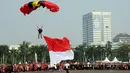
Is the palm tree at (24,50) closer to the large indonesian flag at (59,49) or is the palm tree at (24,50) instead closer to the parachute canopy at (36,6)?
the large indonesian flag at (59,49)

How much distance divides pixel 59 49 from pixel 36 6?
5.02 meters

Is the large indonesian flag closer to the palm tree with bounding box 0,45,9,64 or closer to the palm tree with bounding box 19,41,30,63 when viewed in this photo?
the palm tree with bounding box 19,41,30,63

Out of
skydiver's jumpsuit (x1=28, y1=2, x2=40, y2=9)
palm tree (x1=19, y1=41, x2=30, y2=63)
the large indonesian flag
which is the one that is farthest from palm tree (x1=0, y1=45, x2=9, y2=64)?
skydiver's jumpsuit (x1=28, y1=2, x2=40, y2=9)

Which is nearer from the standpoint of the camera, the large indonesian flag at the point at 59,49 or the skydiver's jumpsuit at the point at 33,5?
the skydiver's jumpsuit at the point at 33,5

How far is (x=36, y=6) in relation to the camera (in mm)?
25781

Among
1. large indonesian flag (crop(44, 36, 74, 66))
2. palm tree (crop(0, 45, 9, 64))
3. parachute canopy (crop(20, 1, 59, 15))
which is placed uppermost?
palm tree (crop(0, 45, 9, 64))

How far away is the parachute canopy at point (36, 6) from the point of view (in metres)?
25.5

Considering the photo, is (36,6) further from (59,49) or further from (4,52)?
(4,52)

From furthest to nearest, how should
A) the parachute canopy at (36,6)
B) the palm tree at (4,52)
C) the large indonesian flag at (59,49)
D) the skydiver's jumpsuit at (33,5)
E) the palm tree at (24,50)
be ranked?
the palm tree at (4,52)
the palm tree at (24,50)
the large indonesian flag at (59,49)
the skydiver's jumpsuit at (33,5)
the parachute canopy at (36,6)

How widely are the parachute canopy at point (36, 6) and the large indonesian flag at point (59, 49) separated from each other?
11.1ft

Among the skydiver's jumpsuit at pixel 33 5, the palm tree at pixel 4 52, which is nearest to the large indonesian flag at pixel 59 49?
the skydiver's jumpsuit at pixel 33 5

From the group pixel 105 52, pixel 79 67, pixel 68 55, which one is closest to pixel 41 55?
pixel 105 52

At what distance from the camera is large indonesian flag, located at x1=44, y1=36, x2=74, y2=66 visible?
2855cm

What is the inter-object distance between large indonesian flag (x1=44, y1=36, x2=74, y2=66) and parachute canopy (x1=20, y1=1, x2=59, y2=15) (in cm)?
338
